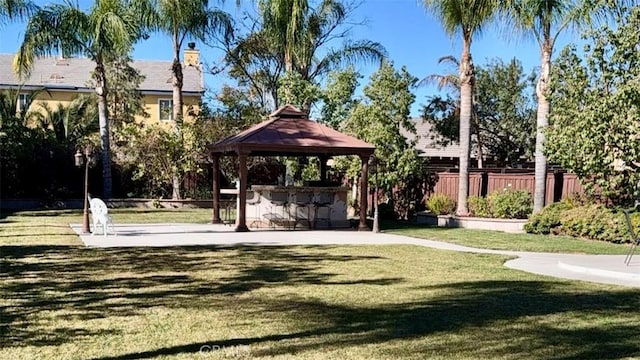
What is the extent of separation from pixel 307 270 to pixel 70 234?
23.8ft

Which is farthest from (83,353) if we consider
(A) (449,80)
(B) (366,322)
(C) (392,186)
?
(A) (449,80)

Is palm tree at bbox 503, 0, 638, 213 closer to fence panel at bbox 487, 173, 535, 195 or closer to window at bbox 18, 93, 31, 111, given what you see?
fence panel at bbox 487, 173, 535, 195

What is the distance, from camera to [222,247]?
13.0 meters

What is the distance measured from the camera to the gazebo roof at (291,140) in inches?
661

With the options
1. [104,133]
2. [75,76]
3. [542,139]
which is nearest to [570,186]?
[542,139]

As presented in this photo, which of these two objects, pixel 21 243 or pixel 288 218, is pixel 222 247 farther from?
pixel 288 218

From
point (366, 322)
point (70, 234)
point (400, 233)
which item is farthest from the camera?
point (400, 233)

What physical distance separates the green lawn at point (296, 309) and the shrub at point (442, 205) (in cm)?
970

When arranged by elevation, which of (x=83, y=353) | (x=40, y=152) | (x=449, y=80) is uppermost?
(x=449, y=80)

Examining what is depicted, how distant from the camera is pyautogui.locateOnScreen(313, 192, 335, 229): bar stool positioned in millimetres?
18516

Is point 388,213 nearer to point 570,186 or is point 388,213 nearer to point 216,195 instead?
point 570,186

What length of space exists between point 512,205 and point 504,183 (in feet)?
7.30

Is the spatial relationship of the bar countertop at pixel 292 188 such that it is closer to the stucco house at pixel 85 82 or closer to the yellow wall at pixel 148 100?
the stucco house at pixel 85 82

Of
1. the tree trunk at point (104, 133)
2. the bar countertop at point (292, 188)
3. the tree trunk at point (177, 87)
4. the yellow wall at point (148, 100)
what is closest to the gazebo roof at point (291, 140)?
the bar countertop at point (292, 188)
